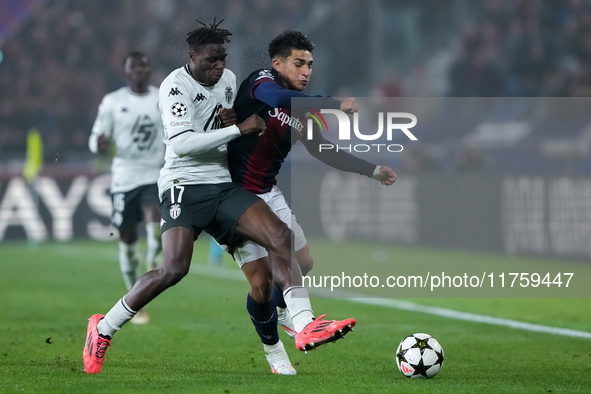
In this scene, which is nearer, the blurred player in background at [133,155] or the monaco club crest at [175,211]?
the monaco club crest at [175,211]

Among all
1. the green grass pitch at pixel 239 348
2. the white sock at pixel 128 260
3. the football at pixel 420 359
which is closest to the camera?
the green grass pitch at pixel 239 348

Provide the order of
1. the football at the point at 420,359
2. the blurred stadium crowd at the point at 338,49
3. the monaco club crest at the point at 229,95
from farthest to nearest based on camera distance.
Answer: the blurred stadium crowd at the point at 338,49
the monaco club crest at the point at 229,95
the football at the point at 420,359

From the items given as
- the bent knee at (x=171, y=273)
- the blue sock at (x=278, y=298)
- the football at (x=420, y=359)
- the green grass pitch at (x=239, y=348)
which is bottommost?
the green grass pitch at (x=239, y=348)

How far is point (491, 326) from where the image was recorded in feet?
29.6

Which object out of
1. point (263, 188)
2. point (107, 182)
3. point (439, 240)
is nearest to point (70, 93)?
point (107, 182)

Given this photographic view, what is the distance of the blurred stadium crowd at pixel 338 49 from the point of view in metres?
17.8

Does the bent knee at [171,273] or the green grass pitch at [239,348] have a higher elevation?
the bent knee at [171,273]

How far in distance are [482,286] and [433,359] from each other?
23.5 ft

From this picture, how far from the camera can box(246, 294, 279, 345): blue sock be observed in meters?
6.09

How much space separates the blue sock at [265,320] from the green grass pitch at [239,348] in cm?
23

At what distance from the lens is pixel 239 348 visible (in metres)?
7.45

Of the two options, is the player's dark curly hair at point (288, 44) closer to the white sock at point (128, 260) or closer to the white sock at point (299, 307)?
the white sock at point (299, 307)

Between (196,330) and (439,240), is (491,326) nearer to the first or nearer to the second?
(196,330)

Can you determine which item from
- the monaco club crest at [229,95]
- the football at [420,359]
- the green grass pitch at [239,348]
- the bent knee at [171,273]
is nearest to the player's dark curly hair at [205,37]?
the monaco club crest at [229,95]
